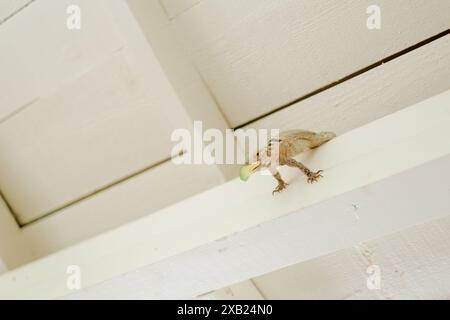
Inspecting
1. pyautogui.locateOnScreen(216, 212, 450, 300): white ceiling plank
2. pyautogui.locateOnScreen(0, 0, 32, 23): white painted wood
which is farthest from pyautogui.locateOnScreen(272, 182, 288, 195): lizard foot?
pyautogui.locateOnScreen(0, 0, 32, 23): white painted wood

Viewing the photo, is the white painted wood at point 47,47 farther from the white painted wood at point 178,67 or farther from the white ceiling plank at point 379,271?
the white ceiling plank at point 379,271

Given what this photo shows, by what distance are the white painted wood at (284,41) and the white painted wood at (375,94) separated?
3 centimetres

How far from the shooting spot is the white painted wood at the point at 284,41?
1144mm

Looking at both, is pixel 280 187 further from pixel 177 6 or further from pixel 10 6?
pixel 10 6

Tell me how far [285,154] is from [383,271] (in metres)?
0.70

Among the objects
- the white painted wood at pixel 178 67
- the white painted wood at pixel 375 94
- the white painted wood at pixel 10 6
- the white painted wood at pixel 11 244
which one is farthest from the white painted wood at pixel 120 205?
the white painted wood at pixel 10 6

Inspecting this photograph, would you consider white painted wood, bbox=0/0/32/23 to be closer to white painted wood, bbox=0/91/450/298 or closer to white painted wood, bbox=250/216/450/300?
white painted wood, bbox=0/91/450/298

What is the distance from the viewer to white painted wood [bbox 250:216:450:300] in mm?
1359

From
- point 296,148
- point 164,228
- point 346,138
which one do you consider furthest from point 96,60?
point 346,138

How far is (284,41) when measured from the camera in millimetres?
1241

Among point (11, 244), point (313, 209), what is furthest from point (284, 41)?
Answer: point (11, 244)

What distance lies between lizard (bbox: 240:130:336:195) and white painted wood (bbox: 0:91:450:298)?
23mm

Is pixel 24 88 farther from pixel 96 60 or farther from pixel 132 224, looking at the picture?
pixel 132 224

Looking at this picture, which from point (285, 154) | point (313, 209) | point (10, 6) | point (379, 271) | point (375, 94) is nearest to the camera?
point (313, 209)
